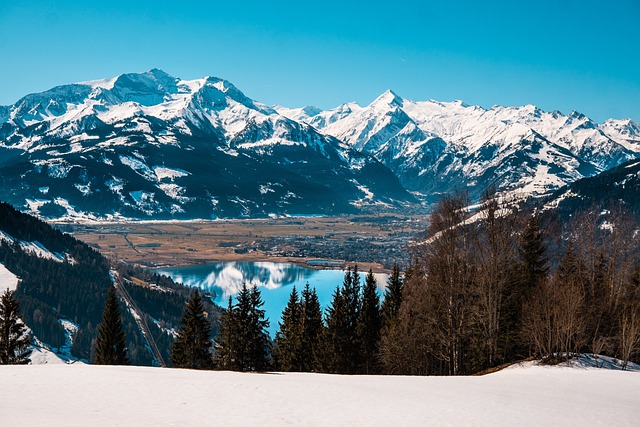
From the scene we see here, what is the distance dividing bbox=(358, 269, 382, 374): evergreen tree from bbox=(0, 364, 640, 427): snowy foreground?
56.4 ft

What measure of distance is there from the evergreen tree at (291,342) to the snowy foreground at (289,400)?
18774 mm

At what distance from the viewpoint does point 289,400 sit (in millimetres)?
18141

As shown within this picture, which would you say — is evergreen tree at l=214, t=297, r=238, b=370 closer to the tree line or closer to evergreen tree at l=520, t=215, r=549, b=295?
the tree line

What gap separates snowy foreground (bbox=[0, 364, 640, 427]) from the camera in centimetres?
1552

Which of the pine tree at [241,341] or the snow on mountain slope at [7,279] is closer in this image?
the pine tree at [241,341]

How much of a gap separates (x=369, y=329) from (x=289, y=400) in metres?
25.1

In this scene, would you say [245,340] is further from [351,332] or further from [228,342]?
[351,332]

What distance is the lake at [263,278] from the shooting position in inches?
4434

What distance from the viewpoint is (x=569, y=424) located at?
1630cm

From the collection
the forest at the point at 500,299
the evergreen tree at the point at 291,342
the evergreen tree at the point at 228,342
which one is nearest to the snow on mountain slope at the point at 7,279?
the evergreen tree at the point at 291,342

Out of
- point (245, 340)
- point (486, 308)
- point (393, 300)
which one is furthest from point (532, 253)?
point (245, 340)

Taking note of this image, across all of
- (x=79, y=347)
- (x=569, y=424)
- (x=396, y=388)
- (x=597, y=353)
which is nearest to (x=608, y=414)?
(x=569, y=424)

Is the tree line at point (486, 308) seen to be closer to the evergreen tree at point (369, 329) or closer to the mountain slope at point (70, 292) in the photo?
the evergreen tree at point (369, 329)

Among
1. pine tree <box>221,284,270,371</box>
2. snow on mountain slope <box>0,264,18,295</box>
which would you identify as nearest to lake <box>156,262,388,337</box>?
snow on mountain slope <box>0,264,18,295</box>
